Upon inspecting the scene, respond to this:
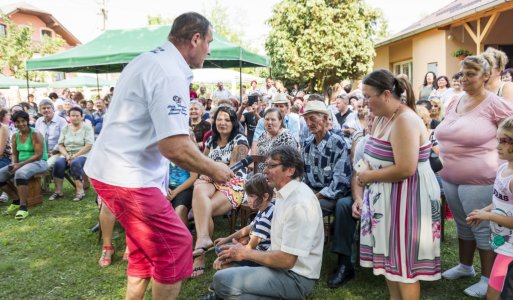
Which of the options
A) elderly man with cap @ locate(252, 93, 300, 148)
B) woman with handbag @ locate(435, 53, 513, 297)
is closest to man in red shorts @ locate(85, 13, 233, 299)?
woman with handbag @ locate(435, 53, 513, 297)

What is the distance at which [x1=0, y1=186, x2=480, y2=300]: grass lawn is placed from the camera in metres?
3.46

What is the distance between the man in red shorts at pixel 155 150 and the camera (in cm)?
209

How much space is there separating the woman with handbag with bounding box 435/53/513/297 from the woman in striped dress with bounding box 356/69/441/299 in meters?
0.62

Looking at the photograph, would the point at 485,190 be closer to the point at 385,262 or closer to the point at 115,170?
the point at 385,262

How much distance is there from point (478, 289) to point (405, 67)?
1482cm

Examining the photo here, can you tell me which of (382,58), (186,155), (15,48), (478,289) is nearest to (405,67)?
(382,58)

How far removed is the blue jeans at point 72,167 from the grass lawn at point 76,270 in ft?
3.83

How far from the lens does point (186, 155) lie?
6.85 ft

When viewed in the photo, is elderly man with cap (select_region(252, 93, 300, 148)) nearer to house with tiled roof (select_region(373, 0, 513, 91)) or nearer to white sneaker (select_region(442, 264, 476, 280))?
white sneaker (select_region(442, 264, 476, 280))

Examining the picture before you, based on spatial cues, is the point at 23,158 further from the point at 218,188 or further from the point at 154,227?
the point at 154,227

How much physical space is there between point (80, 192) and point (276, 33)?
14252 mm

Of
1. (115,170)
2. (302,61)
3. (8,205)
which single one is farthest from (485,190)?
(302,61)

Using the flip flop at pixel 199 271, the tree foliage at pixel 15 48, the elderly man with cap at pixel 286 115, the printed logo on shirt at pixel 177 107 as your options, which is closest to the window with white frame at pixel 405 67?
the elderly man with cap at pixel 286 115

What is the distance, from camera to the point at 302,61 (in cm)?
1919
